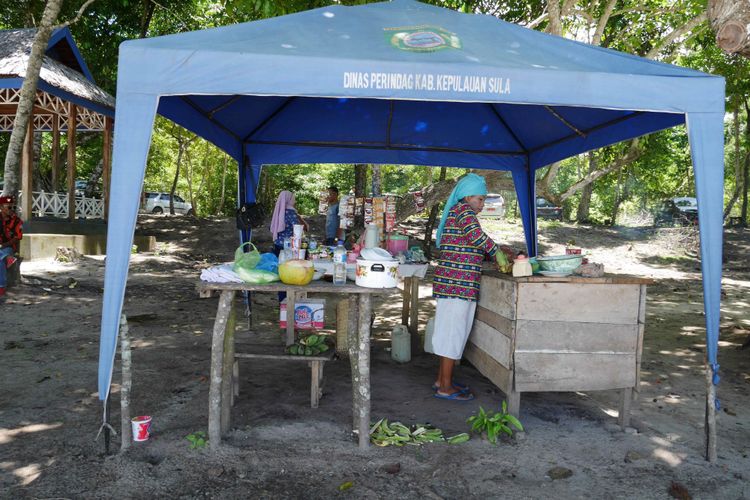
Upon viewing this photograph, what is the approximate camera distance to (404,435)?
3613mm

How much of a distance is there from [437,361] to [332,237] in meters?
3.12

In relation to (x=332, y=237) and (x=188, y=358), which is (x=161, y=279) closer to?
(x=332, y=237)

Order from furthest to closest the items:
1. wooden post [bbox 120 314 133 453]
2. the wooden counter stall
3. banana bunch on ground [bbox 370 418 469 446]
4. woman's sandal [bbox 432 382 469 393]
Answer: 1. woman's sandal [bbox 432 382 469 393]
2. the wooden counter stall
3. banana bunch on ground [bbox 370 418 469 446]
4. wooden post [bbox 120 314 133 453]

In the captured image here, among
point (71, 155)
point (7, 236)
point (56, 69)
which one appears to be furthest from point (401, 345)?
point (71, 155)

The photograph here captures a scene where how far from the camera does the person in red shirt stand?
25.2 ft

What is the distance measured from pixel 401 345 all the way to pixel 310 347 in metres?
1.66

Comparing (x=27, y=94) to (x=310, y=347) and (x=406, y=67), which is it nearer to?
(x=310, y=347)

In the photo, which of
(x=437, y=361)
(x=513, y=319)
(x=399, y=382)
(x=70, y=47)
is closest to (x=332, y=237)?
(x=437, y=361)

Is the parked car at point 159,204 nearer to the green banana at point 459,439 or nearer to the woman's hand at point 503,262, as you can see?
the woman's hand at point 503,262

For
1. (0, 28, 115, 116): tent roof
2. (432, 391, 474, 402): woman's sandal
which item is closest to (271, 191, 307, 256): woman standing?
(432, 391, 474, 402): woman's sandal

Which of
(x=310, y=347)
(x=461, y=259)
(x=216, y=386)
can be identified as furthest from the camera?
(x=461, y=259)

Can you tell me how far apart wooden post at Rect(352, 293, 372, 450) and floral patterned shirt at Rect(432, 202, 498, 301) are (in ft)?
3.32

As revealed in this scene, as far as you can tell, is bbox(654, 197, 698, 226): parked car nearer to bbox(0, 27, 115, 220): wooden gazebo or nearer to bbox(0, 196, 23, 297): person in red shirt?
bbox(0, 27, 115, 220): wooden gazebo

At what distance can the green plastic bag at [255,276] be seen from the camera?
341 cm
